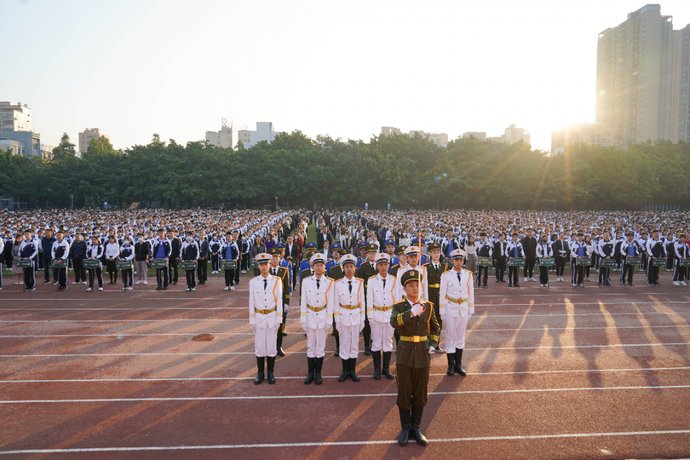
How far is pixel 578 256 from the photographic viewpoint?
58.1 feet

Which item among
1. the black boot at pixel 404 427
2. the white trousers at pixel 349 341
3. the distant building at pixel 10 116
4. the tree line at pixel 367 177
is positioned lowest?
the black boot at pixel 404 427

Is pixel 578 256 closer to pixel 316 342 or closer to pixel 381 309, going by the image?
pixel 381 309

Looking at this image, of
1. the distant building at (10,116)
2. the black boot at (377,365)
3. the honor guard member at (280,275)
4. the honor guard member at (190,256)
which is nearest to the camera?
the black boot at (377,365)

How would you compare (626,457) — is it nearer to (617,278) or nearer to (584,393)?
(584,393)

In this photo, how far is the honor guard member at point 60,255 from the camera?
16641 mm

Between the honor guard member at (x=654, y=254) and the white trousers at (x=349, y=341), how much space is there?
48.0 ft

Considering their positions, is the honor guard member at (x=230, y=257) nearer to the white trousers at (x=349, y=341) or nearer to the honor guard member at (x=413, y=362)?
the white trousers at (x=349, y=341)

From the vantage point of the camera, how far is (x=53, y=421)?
22.8 feet

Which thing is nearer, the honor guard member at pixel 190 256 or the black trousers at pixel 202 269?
the honor guard member at pixel 190 256

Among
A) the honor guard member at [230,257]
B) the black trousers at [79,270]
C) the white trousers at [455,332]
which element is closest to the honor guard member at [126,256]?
the black trousers at [79,270]

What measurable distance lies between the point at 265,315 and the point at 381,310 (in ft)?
6.37

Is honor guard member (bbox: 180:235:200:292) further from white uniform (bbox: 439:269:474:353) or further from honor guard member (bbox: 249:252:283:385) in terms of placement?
white uniform (bbox: 439:269:474:353)

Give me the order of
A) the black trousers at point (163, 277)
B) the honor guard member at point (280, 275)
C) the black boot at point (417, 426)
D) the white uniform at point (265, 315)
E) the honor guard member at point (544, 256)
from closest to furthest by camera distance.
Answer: the black boot at point (417, 426)
the white uniform at point (265, 315)
the honor guard member at point (280, 275)
the black trousers at point (163, 277)
the honor guard member at point (544, 256)

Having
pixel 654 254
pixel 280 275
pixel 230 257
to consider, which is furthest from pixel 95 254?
pixel 654 254
